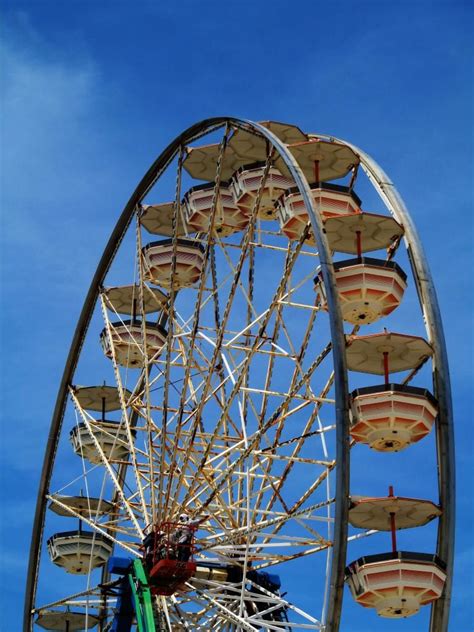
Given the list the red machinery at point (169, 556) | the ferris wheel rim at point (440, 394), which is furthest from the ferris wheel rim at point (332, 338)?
the red machinery at point (169, 556)

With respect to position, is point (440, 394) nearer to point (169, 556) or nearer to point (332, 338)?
point (332, 338)

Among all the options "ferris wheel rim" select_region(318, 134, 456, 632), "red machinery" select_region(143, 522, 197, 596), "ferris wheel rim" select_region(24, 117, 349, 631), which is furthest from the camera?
"red machinery" select_region(143, 522, 197, 596)

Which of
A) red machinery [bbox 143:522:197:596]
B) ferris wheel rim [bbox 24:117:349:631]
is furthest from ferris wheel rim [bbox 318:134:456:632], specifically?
red machinery [bbox 143:522:197:596]

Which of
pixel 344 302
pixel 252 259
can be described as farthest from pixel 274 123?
pixel 344 302

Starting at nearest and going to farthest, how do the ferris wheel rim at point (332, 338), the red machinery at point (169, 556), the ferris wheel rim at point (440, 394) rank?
1. the ferris wheel rim at point (332, 338)
2. the ferris wheel rim at point (440, 394)
3. the red machinery at point (169, 556)

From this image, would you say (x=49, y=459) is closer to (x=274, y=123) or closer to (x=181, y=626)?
(x=181, y=626)

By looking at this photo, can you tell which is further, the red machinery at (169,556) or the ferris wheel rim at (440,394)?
the red machinery at (169,556)

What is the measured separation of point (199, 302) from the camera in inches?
1172

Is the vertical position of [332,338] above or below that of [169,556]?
above

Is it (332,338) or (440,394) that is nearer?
(332,338)

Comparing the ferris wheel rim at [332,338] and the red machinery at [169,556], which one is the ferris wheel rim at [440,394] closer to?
the ferris wheel rim at [332,338]

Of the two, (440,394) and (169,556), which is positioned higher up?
(440,394)

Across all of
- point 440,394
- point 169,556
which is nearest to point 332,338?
point 440,394

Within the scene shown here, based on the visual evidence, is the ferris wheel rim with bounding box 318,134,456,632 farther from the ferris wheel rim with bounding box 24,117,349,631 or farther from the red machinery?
the red machinery
